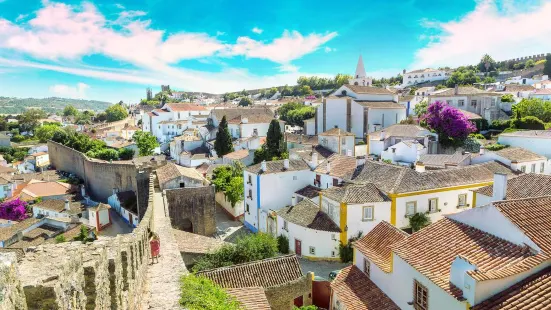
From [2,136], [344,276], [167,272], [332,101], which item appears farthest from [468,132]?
[2,136]

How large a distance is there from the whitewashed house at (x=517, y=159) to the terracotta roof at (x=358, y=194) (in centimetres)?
921

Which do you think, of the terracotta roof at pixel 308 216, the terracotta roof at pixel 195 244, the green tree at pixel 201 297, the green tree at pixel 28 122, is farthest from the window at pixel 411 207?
the green tree at pixel 28 122

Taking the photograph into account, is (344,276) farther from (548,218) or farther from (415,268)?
(548,218)

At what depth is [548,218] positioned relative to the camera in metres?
9.06

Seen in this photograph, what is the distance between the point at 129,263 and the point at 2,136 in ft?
232

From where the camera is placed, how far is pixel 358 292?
39.9ft

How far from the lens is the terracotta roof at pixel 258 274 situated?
1282 centimetres

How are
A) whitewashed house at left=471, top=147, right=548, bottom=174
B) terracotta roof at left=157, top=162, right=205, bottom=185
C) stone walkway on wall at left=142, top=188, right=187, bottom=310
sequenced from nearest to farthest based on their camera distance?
stone walkway on wall at left=142, top=188, right=187, bottom=310, whitewashed house at left=471, top=147, right=548, bottom=174, terracotta roof at left=157, top=162, right=205, bottom=185

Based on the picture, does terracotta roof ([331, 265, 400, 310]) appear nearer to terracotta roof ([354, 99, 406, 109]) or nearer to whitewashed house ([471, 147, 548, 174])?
whitewashed house ([471, 147, 548, 174])

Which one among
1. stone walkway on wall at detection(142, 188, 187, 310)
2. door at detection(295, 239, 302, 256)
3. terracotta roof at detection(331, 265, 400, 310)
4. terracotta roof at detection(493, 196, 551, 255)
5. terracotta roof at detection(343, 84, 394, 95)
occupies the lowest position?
door at detection(295, 239, 302, 256)

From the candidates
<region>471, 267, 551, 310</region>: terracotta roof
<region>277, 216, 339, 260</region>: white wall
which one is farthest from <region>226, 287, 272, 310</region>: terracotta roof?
<region>277, 216, 339, 260</region>: white wall

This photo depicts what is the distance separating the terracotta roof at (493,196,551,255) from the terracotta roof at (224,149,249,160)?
90.1ft

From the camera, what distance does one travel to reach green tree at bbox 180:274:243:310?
8.23 metres

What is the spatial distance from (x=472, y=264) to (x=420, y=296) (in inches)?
88.8
